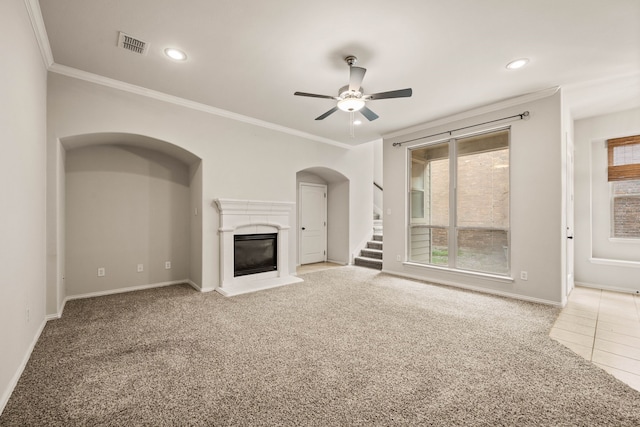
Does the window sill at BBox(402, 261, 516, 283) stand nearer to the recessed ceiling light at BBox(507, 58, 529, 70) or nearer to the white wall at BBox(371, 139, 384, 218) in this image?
the recessed ceiling light at BBox(507, 58, 529, 70)

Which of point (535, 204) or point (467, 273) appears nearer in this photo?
point (535, 204)

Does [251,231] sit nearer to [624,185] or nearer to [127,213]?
[127,213]

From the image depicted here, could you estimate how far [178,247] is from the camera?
478 cm

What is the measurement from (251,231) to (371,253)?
9.91ft

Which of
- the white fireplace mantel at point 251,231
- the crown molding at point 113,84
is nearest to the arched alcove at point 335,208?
the crown molding at point 113,84

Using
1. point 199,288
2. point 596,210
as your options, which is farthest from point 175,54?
point 596,210

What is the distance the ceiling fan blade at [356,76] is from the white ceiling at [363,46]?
0.23 meters

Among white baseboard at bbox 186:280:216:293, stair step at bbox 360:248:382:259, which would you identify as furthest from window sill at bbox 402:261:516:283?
white baseboard at bbox 186:280:216:293

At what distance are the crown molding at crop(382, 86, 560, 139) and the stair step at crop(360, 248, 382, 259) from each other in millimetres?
2626

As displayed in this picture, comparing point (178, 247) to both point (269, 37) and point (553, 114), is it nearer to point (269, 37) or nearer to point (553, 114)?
point (269, 37)

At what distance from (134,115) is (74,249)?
208 cm

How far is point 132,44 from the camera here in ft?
9.05

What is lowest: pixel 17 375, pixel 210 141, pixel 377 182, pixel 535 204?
pixel 17 375

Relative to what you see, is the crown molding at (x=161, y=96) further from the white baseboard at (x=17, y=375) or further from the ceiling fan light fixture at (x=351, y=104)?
the white baseboard at (x=17, y=375)
